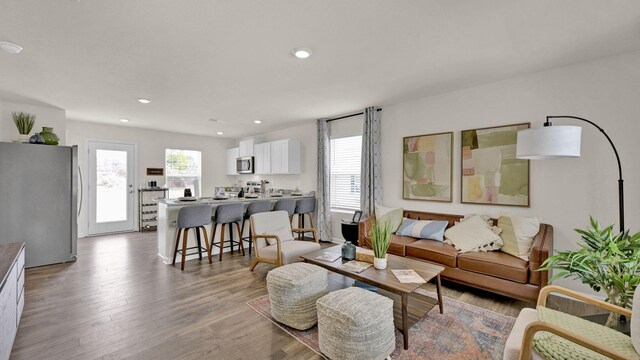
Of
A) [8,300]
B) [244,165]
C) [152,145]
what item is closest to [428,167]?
[8,300]

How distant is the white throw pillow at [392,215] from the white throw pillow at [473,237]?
2.51 ft

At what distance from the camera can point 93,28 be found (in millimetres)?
2182

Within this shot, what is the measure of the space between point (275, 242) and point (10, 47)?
3.24 meters

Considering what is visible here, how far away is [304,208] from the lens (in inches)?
210

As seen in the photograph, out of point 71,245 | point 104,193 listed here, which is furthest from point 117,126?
point 71,245

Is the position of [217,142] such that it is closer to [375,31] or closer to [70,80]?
[70,80]

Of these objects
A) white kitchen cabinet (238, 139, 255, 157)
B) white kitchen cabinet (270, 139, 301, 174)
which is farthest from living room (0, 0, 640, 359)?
white kitchen cabinet (238, 139, 255, 157)

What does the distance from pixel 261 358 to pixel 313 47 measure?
2.58 meters

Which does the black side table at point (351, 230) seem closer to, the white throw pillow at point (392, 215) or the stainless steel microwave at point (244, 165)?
the white throw pillow at point (392, 215)

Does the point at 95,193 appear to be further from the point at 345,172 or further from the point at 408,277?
the point at 408,277

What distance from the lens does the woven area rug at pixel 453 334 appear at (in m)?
2.01

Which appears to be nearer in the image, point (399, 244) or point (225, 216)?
point (399, 244)

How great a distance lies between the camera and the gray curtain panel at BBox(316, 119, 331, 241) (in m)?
5.38

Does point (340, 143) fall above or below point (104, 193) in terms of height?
above
